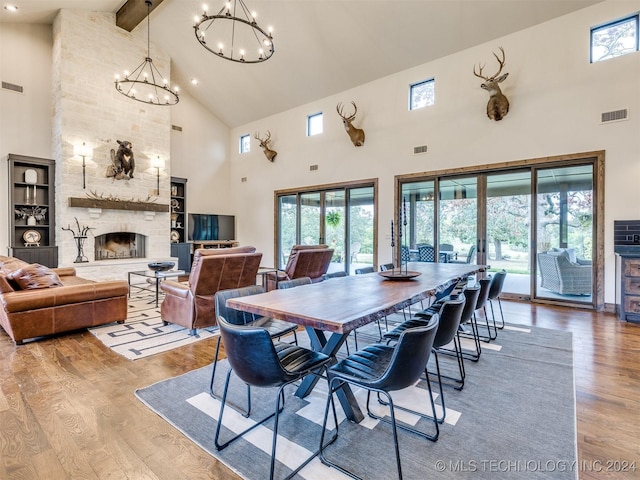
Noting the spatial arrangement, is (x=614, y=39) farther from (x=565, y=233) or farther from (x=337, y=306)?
(x=337, y=306)

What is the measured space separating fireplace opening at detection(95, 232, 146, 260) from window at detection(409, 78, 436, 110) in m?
7.10

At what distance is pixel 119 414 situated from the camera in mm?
2215

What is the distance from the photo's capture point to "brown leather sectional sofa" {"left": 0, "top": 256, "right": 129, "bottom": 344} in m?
3.50

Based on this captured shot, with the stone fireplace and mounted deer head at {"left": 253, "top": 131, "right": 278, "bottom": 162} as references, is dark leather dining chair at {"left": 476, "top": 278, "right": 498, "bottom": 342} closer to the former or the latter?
mounted deer head at {"left": 253, "top": 131, "right": 278, "bottom": 162}

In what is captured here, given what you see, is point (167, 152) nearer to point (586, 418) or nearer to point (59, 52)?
point (59, 52)

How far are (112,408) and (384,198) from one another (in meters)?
6.15

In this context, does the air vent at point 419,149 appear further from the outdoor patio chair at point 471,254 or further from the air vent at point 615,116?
the air vent at point 615,116

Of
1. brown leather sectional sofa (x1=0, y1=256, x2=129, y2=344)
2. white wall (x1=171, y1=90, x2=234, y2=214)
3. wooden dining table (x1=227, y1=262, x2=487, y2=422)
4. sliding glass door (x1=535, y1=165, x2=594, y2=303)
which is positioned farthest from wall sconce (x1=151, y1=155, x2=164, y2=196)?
sliding glass door (x1=535, y1=165, x2=594, y2=303)

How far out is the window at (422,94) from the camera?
6668mm

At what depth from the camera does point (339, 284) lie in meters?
2.86

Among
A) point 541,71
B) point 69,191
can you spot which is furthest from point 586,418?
point 69,191

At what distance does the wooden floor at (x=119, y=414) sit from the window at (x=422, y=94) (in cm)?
503

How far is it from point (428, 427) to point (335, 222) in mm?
6576

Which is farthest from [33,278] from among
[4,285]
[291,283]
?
[291,283]
